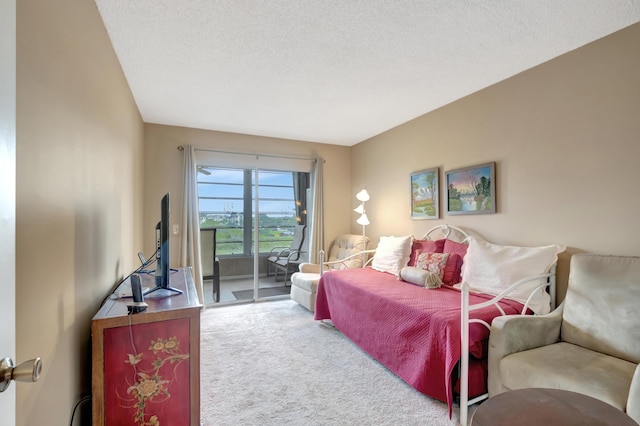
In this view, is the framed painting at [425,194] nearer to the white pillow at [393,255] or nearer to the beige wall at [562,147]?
the beige wall at [562,147]

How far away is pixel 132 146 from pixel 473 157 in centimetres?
336

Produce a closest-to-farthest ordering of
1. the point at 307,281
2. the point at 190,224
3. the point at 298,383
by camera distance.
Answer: the point at 298,383
the point at 307,281
the point at 190,224

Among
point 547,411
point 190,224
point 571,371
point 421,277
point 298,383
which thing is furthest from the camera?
point 190,224

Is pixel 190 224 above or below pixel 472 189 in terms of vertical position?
below

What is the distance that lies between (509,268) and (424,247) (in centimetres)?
99

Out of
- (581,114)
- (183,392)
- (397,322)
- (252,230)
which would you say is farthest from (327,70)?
(252,230)

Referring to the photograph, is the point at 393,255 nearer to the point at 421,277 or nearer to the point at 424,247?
the point at 424,247

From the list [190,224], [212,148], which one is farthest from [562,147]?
[190,224]

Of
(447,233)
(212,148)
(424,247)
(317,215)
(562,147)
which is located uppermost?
(212,148)

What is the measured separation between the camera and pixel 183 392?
4.89 feet

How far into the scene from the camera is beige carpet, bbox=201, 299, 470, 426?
193 cm

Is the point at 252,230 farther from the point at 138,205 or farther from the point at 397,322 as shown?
the point at 397,322

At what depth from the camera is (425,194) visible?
3.52m

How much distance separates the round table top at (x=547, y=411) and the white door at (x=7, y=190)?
1.38m
